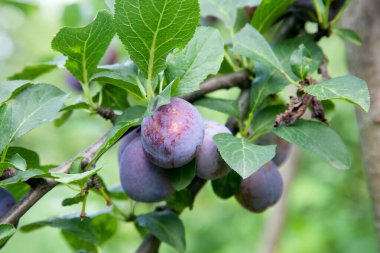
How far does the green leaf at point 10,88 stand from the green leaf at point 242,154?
26cm

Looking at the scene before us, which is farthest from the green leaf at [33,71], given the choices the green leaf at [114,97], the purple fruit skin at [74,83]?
the purple fruit skin at [74,83]

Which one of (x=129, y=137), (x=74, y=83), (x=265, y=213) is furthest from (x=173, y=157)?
(x=265, y=213)

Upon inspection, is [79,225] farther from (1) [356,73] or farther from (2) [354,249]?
(2) [354,249]

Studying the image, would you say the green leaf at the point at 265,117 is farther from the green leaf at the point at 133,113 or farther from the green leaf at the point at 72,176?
the green leaf at the point at 72,176

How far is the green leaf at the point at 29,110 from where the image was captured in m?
0.61

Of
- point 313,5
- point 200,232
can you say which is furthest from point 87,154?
point 200,232

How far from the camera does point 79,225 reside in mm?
776

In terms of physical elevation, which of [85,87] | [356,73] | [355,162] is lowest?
[355,162]

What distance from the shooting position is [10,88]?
0.64 m

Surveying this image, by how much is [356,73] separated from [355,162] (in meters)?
2.11

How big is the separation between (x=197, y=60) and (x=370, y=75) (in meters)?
0.47

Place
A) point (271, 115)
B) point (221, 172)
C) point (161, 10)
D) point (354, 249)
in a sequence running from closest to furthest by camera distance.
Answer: point (161, 10) < point (221, 172) < point (271, 115) < point (354, 249)

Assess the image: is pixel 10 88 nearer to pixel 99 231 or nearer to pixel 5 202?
pixel 5 202

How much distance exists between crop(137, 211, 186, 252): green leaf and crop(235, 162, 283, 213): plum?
0.38ft
